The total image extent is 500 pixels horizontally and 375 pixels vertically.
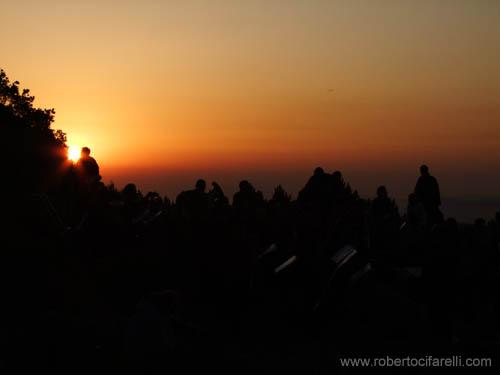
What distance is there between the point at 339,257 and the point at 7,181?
15.9 meters

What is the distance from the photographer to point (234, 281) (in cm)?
1227

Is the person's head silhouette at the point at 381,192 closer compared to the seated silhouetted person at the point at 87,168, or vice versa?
the seated silhouetted person at the point at 87,168

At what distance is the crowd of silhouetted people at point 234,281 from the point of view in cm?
889

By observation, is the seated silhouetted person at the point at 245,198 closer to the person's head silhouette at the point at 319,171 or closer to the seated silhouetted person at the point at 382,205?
the person's head silhouette at the point at 319,171

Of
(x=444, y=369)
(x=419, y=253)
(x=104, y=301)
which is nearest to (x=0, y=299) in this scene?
(x=104, y=301)

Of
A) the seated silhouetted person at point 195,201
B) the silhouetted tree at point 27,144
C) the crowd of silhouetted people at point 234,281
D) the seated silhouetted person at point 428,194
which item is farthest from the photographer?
the silhouetted tree at point 27,144

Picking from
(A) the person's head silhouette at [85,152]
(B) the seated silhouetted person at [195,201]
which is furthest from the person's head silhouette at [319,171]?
(A) the person's head silhouette at [85,152]

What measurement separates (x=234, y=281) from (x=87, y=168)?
241 inches

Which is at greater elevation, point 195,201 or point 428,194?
point 428,194

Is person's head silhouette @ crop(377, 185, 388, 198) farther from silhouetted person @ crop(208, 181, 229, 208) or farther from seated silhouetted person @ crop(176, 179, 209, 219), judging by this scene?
seated silhouetted person @ crop(176, 179, 209, 219)

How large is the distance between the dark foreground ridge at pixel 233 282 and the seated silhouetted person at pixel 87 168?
0.03 m

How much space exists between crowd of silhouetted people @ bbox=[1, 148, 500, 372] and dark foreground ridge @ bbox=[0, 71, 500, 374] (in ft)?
0.09

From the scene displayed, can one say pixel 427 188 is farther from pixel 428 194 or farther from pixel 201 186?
pixel 201 186

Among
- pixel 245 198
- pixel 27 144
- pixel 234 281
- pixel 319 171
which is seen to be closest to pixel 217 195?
pixel 245 198
